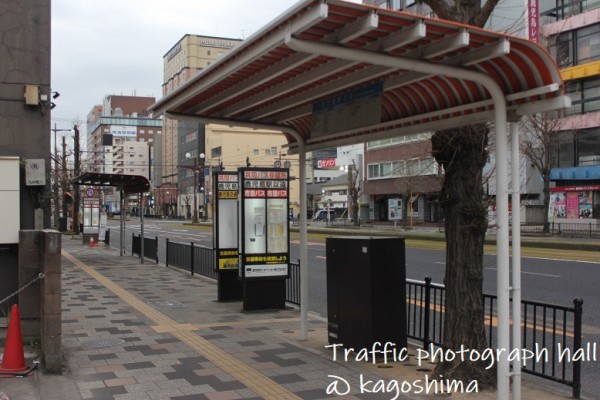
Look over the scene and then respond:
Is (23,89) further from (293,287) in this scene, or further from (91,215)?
(91,215)

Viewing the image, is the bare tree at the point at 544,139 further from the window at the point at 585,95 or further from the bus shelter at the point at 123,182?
the bus shelter at the point at 123,182

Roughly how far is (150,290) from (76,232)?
31.7 metres

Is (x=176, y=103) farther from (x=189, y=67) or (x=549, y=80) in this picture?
(x=189, y=67)

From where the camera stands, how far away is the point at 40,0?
25.8 feet

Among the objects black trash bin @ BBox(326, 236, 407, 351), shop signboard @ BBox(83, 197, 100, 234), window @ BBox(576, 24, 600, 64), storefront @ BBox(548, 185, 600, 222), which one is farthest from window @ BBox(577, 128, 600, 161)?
black trash bin @ BBox(326, 236, 407, 351)

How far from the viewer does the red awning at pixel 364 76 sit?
168 inches

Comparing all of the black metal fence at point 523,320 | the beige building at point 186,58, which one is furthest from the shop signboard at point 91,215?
the beige building at point 186,58

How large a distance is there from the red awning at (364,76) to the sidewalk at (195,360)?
279 cm

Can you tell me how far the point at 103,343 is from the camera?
7570 mm

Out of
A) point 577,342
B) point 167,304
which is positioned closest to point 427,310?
point 577,342

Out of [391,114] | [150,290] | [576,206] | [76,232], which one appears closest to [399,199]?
[576,206]

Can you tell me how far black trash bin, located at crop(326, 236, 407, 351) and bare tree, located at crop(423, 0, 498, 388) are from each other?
894 mm

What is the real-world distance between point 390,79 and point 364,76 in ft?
1.14

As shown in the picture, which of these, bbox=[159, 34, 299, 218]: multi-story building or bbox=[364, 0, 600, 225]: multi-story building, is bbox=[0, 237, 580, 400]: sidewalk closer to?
bbox=[364, 0, 600, 225]: multi-story building
